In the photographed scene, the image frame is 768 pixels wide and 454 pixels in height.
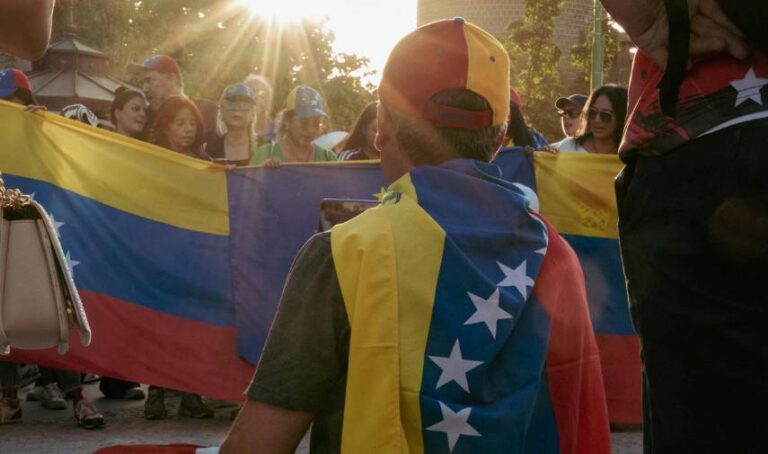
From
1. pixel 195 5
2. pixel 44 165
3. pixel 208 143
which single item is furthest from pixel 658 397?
pixel 195 5

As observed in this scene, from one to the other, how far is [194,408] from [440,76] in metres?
4.87

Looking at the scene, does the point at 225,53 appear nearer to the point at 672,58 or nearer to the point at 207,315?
the point at 207,315

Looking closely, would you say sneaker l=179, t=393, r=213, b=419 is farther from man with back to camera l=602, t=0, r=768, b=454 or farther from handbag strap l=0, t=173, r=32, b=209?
man with back to camera l=602, t=0, r=768, b=454

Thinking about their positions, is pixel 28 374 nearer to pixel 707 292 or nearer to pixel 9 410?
pixel 9 410

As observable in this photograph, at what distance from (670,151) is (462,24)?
647 millimetres

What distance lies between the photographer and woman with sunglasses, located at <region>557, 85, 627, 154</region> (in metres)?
7.52

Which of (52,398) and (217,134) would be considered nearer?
(52,398)

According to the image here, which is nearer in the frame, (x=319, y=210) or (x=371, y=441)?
(x=371, y=441)

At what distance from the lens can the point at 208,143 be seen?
890 cm

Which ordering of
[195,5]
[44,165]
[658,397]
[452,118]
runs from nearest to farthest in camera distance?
1. [658,397]
2. [452,118]
3. [44,165]
4. [195,5]

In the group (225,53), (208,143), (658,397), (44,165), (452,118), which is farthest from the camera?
(225,53)

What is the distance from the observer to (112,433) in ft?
21.2

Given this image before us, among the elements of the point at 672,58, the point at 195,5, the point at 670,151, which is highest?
the point at 195,5

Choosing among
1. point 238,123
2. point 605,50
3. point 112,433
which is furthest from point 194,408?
point 605,50
